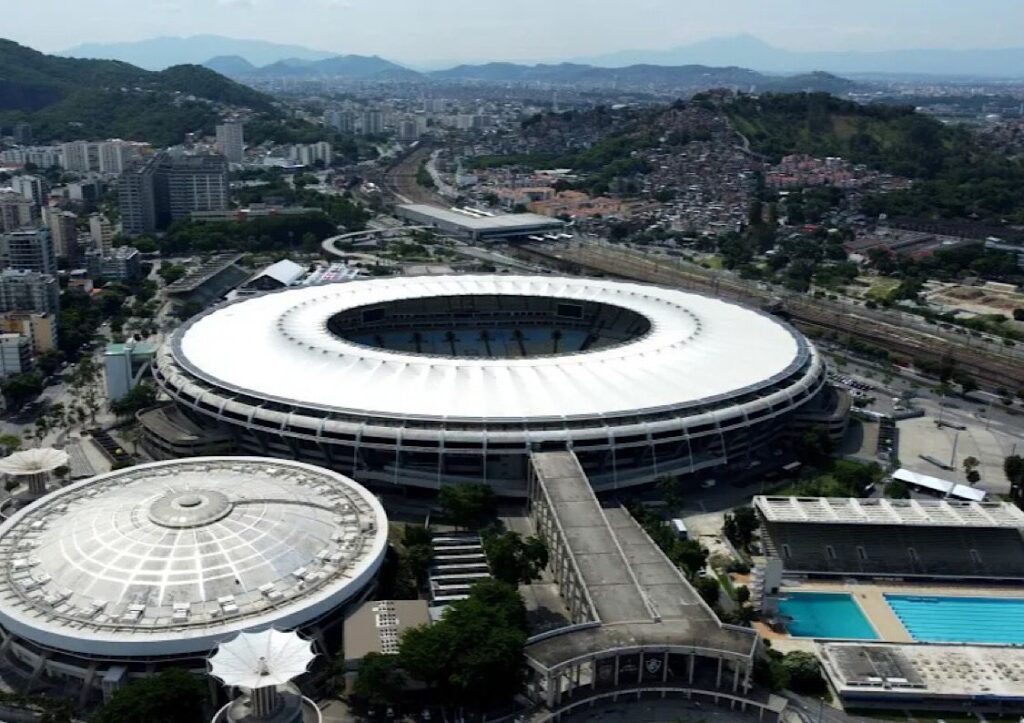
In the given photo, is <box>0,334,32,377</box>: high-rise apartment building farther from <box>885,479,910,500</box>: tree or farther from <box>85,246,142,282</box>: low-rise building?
<box>885,479,910,500</box>: tree

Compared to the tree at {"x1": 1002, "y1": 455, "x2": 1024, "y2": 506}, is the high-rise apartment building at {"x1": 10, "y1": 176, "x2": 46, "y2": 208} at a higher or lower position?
higher

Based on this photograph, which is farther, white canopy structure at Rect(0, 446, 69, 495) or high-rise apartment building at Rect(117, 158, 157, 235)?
high-rise apartment building at Rect(117, 158, 157, 235)

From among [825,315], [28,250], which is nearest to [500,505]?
[825,315]

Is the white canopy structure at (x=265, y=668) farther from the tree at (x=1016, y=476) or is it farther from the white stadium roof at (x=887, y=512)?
the tree at (x=1016, y=476)

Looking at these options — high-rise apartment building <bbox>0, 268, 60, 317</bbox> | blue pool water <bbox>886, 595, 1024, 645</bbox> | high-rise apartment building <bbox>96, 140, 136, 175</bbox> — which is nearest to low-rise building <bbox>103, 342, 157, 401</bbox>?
high-rise apartment building <bbox>0, 268, 60, 317</bbox>

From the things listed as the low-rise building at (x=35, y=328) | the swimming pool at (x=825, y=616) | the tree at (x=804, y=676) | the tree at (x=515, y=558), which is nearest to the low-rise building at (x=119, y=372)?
the low-rise building at (x=35, y=328)

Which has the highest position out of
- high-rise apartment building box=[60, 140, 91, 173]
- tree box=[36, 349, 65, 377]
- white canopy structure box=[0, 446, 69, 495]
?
high-rise apartment building box=[60, 140, 91, 173]

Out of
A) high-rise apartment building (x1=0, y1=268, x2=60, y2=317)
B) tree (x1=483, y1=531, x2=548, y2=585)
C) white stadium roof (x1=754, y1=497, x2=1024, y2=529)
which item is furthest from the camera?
high-rise apartment building (x1=0, y1=268, x2=60, y2=317)
